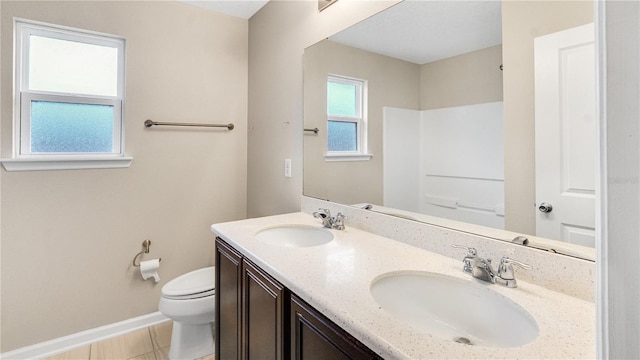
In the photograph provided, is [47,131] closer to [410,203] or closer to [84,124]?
[84,124]

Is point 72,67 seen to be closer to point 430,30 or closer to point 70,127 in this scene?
point 70,127

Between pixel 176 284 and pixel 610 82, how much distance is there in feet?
6.96

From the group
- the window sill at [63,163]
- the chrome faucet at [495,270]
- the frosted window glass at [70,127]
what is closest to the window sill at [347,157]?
the chrome faucet at [495,270]

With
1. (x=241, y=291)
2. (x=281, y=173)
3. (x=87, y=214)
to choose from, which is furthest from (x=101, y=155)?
(x=241, y=291)

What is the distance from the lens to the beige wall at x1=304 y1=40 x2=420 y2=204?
53.6 inches

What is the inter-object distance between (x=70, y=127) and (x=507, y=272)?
248 centimetres

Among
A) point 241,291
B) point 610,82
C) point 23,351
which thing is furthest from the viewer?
point 23,351

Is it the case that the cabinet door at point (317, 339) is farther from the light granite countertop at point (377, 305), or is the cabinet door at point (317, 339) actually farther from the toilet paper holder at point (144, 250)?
the toilet paper holder at point (144, 250)

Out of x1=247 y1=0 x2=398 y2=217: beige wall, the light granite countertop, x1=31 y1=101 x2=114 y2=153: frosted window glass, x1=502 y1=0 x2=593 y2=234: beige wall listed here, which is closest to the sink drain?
the light granite countertop

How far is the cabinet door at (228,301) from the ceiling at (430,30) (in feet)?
3.83

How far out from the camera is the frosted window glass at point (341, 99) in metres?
1.60

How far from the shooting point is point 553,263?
86 cm

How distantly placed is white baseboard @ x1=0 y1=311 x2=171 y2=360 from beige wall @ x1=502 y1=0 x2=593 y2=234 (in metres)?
2.38

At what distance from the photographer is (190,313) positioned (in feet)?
5.71
